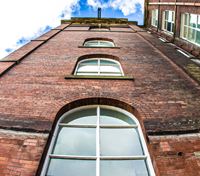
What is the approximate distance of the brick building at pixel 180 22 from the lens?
12.3 m

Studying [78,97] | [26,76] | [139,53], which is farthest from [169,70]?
[26,76]

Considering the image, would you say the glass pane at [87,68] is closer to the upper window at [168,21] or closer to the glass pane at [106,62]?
the glass pane at [106,62]

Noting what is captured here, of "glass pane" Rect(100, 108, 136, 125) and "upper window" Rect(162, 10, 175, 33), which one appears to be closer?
"glass pane" Rect(100, 108, 136, 125)

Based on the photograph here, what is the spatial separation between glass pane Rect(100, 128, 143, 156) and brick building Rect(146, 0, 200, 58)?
6833 millimetres

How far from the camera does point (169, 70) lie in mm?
9203

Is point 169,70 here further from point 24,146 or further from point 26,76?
point 24,146

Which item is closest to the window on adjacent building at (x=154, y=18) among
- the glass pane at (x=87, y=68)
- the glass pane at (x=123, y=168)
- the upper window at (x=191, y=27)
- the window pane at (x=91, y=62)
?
the upper window at (x=191, y=27)

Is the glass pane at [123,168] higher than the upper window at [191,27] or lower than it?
lower

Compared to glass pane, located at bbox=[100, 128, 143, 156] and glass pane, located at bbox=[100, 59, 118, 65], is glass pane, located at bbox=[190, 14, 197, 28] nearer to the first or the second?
glass pane, located at bbox=[100, 59, 118, 65]

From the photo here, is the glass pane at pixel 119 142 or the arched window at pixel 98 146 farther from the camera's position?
the glass pane at pixel 119 142

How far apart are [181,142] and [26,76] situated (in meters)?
4.93

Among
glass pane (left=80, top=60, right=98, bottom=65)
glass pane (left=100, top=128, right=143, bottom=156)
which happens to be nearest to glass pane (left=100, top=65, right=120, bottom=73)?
glass pane (left=80, top=60, right=98, bottom=65)

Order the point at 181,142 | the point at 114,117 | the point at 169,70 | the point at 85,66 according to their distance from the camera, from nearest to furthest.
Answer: the point at 181,142
the point at 114,117
the point at 169,70
the point at 85,66

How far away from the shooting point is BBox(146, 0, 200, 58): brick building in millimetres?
12273
